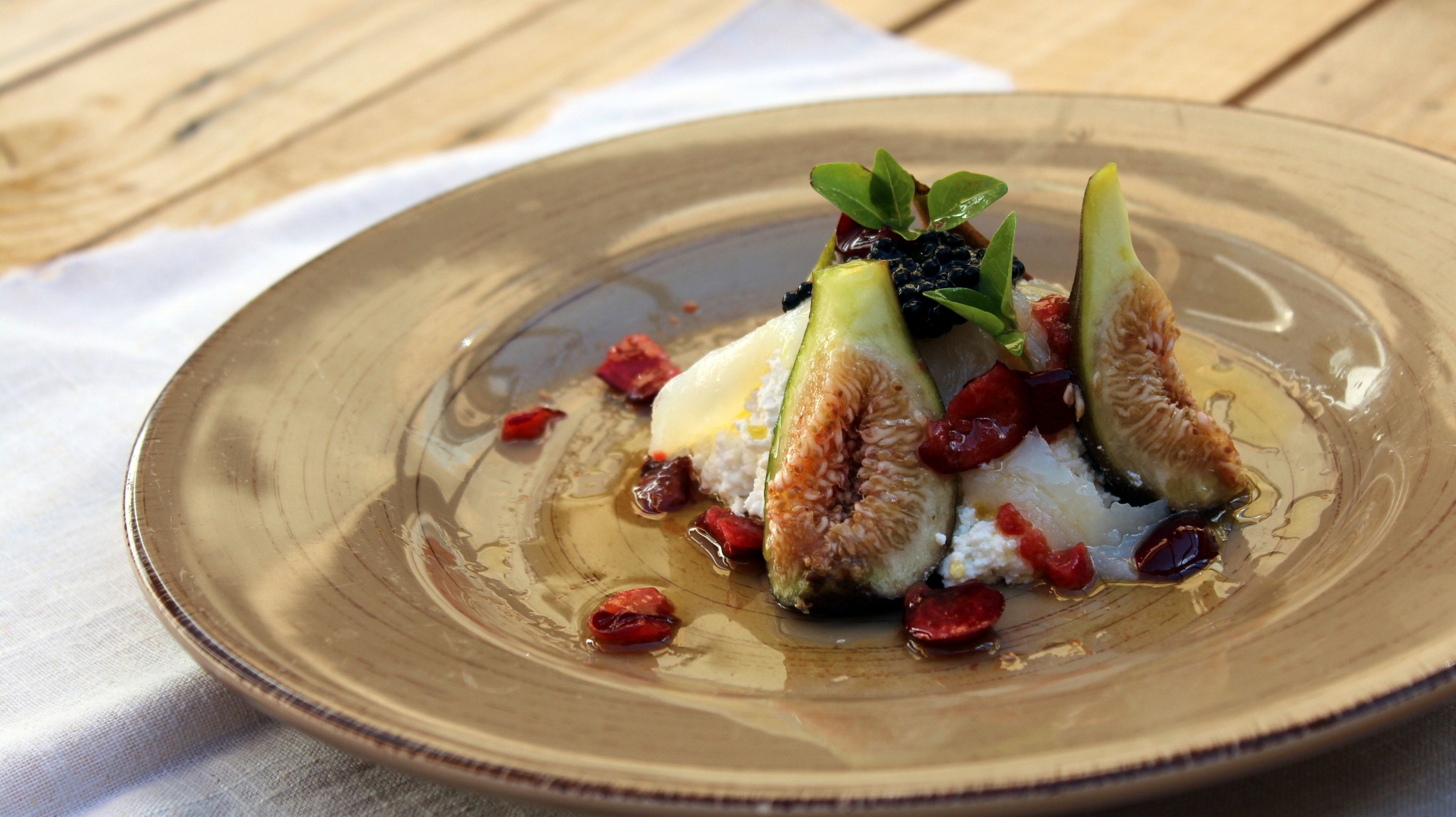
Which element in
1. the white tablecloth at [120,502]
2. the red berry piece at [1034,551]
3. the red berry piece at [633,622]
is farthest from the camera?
the red berry piece at [1034,551]

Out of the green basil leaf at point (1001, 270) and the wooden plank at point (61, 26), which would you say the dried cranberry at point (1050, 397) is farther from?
the wooden plank at point (61, 26)

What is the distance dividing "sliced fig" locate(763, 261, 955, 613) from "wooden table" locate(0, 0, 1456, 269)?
236 cm

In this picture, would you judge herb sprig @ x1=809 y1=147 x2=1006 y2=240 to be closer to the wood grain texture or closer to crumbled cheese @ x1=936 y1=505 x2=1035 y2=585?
crumbled cheese @ x1=936 y1=505 x2=1035 y2=585

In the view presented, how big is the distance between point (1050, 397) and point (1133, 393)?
0.17 m

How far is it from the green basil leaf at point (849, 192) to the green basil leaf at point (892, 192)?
1 cm

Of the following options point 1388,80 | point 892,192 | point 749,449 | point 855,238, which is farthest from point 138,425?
point 1388,80

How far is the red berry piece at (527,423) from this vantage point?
295cm

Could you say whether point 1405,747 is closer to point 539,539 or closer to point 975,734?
point 975,734

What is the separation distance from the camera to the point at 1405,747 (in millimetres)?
1974

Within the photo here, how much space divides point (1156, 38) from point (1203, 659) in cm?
360

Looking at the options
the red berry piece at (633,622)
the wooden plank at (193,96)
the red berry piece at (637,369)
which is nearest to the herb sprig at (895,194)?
the red berry piece at (637,369)

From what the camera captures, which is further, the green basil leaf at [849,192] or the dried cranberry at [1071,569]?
the green basil leaf at [849,192]

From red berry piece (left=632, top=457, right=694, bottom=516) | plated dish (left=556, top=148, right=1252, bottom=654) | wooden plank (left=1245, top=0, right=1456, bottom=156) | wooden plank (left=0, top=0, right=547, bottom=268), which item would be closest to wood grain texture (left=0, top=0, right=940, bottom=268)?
wooden plank (left=0, top=0, right=547, bottom=268)

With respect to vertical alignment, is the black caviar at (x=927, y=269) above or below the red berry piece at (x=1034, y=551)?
above
